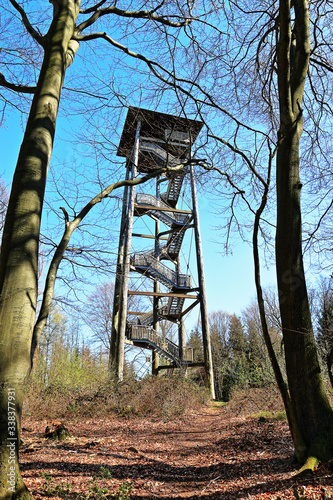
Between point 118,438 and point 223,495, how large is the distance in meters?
3.59

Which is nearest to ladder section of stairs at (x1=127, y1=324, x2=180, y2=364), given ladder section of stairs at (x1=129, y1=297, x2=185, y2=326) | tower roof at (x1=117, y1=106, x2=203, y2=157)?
ladder section of stairs at (x1=129, y1=297, x2=185, y2=326)

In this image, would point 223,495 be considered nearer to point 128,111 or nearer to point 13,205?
point 13,205

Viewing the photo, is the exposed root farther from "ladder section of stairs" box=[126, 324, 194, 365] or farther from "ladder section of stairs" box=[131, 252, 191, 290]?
"ladder section of stairs" box=[126, 324, 194, 365]

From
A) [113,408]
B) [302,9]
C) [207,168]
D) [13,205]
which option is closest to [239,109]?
[207,168]

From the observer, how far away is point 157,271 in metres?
14.8

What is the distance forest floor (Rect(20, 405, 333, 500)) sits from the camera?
2.78m

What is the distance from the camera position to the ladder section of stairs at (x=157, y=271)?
14.6 m

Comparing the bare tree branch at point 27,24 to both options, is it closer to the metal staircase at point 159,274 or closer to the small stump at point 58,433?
the small stump at point 58,433

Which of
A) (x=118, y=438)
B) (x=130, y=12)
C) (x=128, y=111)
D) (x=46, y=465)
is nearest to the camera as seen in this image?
(x=46, y=465)

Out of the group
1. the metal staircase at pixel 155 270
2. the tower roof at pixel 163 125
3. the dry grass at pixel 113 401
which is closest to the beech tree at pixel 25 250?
the tower roof at pixel 163 125

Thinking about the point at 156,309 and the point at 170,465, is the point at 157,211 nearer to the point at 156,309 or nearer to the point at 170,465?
the point at 156,309

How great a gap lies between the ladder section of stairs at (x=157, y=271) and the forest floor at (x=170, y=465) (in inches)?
320

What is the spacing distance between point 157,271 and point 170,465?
1073 centimetres

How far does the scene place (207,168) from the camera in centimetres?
541
